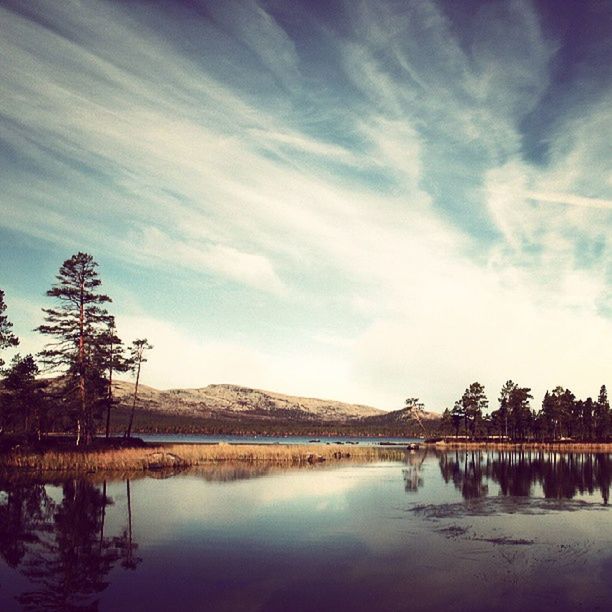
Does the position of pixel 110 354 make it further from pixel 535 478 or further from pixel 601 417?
pixel 601 417

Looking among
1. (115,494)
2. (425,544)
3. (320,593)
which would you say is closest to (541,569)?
(425,544)

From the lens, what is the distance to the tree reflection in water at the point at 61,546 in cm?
1577

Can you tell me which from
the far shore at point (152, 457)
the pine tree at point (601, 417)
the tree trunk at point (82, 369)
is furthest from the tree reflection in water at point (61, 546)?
the pine tree at point (601, 417)

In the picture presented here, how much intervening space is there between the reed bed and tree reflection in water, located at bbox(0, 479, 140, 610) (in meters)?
13.7

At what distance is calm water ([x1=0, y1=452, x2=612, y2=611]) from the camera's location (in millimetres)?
15602

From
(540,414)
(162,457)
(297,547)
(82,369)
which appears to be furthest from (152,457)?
(540,414)

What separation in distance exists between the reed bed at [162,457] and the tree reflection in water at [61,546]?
541 inches

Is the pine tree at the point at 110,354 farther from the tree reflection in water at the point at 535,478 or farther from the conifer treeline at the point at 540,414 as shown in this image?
the conifer treeline at the point at 540,414

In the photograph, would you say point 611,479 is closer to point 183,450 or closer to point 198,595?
point 183,450

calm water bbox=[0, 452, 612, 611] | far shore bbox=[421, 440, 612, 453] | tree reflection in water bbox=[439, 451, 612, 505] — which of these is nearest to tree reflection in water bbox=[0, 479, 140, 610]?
calm water bbox=[0, 452, 612, 611]

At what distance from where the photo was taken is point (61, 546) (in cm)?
2156

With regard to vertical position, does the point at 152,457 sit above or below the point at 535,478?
above

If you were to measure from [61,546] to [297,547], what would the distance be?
912cm

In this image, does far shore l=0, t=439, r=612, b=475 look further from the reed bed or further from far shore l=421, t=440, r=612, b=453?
far shore l=421, t=440, r=612, b=453
